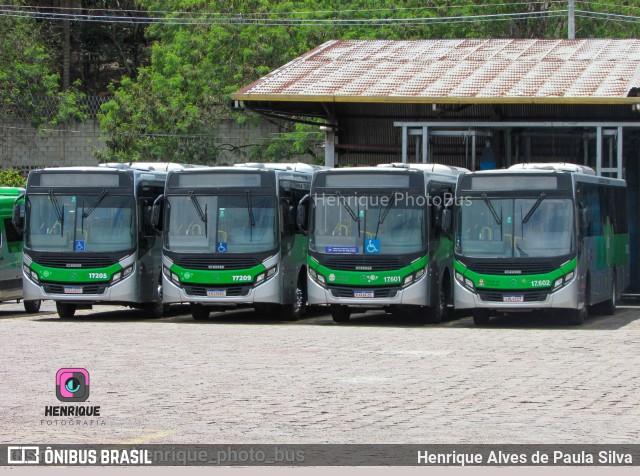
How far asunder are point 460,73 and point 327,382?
65.6 feet

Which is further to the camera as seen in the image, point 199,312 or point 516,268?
point 199,312

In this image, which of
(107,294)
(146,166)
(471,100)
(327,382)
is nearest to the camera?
(327,382)

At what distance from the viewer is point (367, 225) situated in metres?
25.0

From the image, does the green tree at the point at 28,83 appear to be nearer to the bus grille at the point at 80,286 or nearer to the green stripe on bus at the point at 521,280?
the bus grille at the point at 80,286

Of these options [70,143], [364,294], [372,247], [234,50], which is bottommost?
[364,294]

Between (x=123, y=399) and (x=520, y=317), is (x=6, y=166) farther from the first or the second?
(x=123, y=399)

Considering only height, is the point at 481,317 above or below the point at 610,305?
above

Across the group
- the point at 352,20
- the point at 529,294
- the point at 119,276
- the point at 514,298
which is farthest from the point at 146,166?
the point at 352,20

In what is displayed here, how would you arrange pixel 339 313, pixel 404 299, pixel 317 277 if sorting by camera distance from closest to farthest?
pixel 404 299
pixel 317 277
pixel 339 313

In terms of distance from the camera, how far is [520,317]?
28.3m

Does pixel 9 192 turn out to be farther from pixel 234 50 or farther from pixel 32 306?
pixel 234 50

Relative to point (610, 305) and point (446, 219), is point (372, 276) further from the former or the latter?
point (610, 305)

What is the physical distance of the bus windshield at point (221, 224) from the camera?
25406mm

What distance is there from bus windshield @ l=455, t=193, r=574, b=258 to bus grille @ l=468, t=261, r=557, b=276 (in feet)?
0.52
